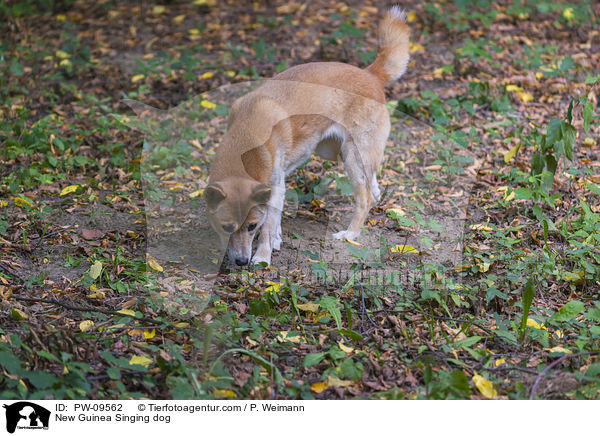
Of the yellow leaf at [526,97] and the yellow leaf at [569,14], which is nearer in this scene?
the yellow leaf at [526,97]

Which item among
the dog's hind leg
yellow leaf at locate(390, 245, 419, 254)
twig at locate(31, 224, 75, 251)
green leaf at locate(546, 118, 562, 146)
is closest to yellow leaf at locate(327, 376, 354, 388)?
yellow leaf at locate(390, 245, 419, 254)

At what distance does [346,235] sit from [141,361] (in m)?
2.32

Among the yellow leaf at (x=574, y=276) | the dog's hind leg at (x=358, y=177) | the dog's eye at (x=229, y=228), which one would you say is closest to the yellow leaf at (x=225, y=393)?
the dog's eye at (x=229, y=228)

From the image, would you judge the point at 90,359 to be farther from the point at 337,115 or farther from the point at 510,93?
the point at 510,93

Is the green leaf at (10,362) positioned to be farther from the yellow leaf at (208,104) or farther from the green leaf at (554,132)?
the yellow leaf at (208,104)

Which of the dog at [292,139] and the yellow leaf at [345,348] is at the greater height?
the dog at [292,139]

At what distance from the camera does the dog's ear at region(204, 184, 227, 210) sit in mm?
4383

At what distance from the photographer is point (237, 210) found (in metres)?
4.50

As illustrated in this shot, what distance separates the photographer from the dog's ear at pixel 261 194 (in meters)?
4.50

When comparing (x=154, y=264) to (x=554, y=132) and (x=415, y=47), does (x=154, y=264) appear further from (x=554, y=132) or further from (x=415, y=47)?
(x=415, y=47)

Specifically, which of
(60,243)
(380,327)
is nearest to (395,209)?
(380,327)
